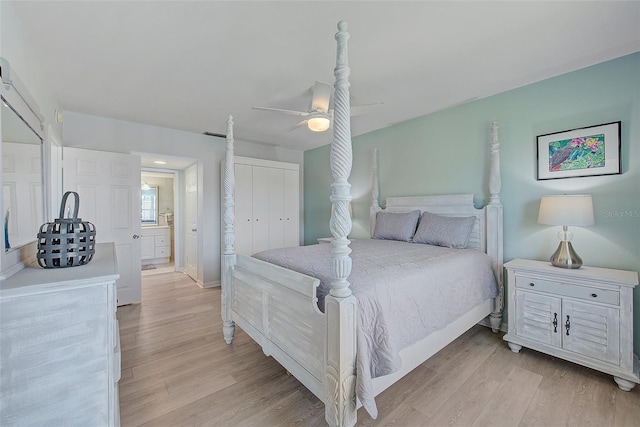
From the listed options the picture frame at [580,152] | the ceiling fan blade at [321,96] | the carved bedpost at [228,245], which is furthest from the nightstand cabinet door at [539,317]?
the carved bedpost at [228,245]

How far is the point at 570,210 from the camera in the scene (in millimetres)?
2092

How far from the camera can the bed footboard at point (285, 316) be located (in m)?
1.52

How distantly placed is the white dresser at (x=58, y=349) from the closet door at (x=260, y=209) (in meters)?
3.32

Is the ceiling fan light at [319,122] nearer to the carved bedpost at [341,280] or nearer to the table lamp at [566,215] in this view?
the carved bedpost at [341,280]

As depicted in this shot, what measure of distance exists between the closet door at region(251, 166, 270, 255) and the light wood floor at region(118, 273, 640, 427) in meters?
2.02

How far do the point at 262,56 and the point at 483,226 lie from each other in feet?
8.88

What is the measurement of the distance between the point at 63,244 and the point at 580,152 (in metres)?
3.69

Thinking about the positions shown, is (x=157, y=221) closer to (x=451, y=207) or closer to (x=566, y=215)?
(x=451, y=207)

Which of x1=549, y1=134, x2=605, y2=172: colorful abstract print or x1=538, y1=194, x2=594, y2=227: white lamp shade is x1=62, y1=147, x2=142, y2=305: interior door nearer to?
x1=538, y1=194, x2=594, y2=227: white lamp shade

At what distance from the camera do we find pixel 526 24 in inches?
69.9

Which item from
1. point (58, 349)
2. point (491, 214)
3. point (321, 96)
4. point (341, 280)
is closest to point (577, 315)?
point (491, 214)

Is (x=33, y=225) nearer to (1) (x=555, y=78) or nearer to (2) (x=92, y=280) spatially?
(2) (x=92, y=280)

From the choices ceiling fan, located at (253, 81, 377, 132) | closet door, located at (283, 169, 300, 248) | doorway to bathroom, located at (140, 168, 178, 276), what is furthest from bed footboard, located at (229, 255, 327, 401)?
doorway to bathroom, located at (140, 168, 178, 276)

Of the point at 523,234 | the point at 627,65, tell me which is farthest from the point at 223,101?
the point at 627,65
